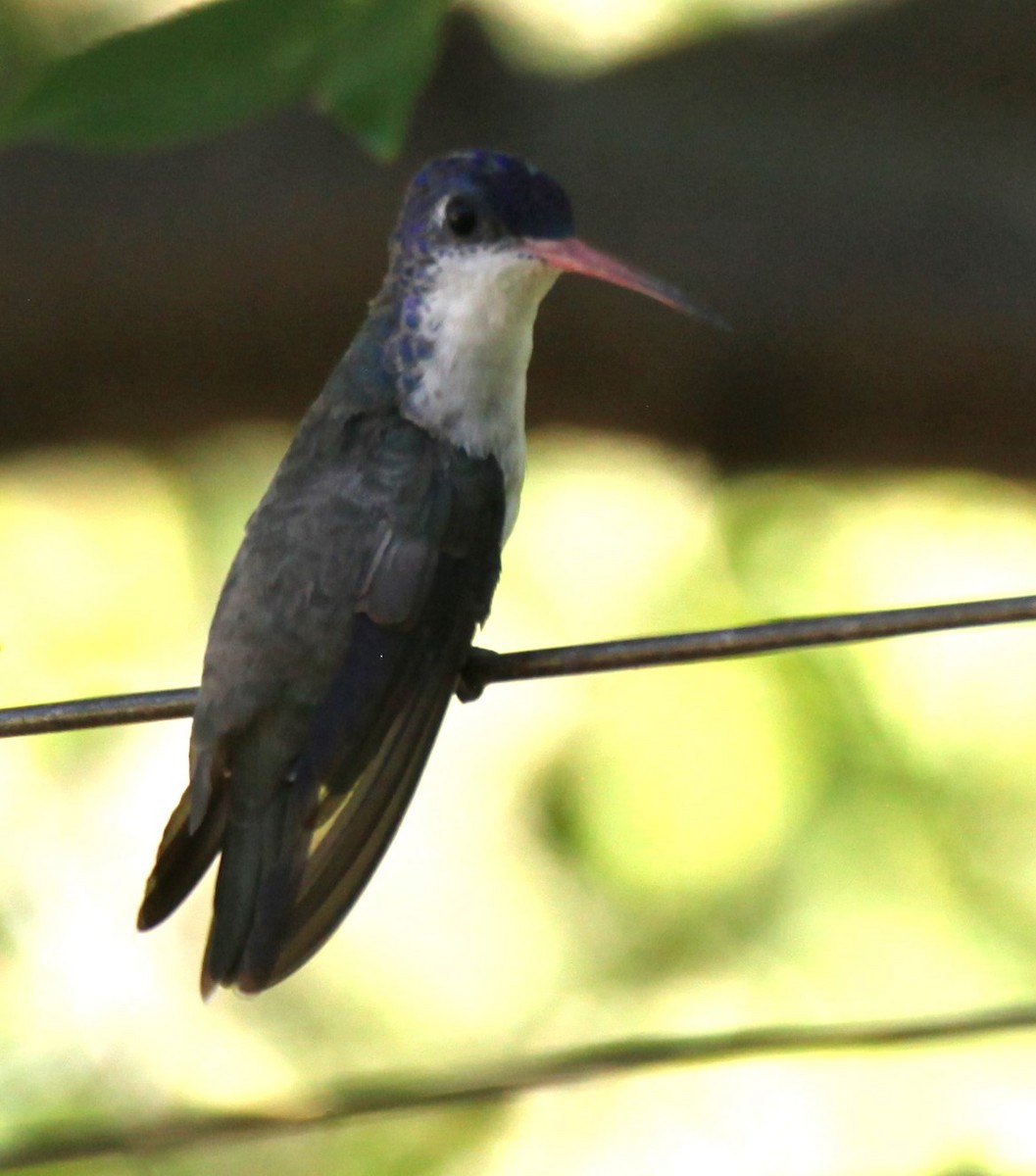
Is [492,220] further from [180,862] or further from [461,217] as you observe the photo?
[180,862]

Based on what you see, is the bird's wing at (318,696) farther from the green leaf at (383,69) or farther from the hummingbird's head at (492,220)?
the green leaf at (383,69)

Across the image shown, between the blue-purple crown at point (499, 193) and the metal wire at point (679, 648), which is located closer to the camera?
the metal wire at point (679, 648)

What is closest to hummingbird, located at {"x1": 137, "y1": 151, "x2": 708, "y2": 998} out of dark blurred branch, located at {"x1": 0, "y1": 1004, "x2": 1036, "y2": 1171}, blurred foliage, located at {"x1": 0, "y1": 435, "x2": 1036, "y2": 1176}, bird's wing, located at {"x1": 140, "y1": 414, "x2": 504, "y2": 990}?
bird's wing, located at {"x1": 140, "y1": 414, "x2": 504, "y2": 990}

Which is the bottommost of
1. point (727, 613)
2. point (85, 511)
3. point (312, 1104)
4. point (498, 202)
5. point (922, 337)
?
point (312, 1104)

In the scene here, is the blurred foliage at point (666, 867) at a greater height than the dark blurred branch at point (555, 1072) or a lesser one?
greater

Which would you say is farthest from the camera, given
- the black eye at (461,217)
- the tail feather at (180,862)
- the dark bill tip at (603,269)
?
the black eye at (461,217)

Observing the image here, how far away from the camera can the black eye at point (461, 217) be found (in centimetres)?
326

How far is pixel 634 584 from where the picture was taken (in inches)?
214

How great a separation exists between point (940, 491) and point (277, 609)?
3.07 metres

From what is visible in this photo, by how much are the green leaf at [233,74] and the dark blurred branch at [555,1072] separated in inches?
63.9

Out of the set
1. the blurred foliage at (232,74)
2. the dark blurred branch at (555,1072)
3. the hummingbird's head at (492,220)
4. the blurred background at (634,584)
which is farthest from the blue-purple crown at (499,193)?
the dark blurred branch at (555,1072)

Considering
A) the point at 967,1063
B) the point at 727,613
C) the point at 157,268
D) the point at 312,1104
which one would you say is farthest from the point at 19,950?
the point at 967,1063

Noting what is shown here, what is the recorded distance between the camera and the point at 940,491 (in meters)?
5.53

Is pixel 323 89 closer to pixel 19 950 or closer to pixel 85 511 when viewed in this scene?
pixel 19 950
